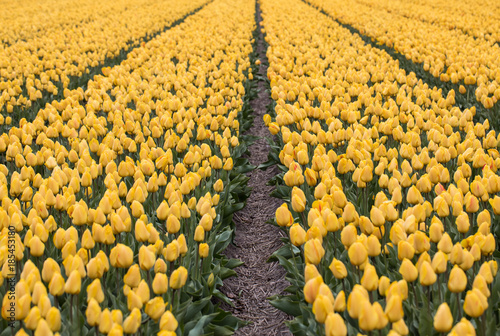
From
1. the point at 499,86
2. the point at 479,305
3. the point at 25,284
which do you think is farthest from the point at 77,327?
the point at 499,86

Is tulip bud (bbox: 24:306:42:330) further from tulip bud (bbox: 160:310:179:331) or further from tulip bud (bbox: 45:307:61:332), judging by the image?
tulip bud (bbox: 160:310:179:331)

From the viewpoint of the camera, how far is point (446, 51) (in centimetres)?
841

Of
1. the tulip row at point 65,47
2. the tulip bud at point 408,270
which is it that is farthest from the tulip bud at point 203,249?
the tulip row at point 65,47

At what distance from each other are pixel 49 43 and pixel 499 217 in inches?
427

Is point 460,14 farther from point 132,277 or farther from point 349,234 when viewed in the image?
point 132,277

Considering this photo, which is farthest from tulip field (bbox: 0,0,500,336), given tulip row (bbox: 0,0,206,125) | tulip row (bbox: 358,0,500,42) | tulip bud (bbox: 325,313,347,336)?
tulip row (bbox: 358,0,500,42)

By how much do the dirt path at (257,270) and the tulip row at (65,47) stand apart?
3060mm

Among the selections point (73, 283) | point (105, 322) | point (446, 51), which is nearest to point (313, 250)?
point (105, 322)

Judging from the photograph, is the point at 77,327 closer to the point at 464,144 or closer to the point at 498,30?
the point at 464,144

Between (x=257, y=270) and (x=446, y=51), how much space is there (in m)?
6.62

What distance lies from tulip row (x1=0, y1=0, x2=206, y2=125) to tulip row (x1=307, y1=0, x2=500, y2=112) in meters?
5.96

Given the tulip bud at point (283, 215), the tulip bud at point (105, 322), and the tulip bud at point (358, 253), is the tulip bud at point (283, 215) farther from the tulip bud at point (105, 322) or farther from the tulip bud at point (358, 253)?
the tulip bud at point (105, 322)

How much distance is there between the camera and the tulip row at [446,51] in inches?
245

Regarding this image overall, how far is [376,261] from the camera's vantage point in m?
2.54
